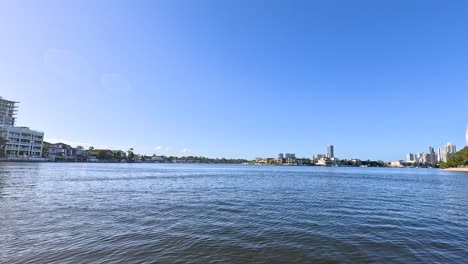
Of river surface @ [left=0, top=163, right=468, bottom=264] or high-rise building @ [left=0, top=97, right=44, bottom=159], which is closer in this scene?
river surface @ [left=0, top=163, right=468, bottom=264]

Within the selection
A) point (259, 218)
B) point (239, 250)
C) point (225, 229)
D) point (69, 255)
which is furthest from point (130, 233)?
point (259, 218)

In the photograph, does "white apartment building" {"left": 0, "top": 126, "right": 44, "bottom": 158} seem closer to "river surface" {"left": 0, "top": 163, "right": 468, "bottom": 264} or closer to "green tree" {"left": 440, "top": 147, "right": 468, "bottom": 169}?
"river surface" {"left": 0, "top": 163, "right": 468, "bottom": 264}

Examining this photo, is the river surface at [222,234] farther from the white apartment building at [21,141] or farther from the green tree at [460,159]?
the white apartment building at [21,141]

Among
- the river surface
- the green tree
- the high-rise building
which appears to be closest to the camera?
the river surface

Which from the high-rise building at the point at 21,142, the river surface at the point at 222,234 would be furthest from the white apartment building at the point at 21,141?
the river surface at the point at 222,234

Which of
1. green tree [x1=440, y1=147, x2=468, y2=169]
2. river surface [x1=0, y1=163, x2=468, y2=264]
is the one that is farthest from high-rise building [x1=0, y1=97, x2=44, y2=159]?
green tree [x1=440, y1=147, x2=468, y2=169]

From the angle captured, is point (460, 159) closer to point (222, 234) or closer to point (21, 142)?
point (222, 234)

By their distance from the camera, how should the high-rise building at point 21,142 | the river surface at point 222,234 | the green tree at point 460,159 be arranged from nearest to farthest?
the river surface at point 222,234 < the green tree at point 460,159 < the high-rise building at point 21,142

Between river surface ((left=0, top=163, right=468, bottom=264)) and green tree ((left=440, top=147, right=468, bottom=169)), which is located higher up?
green tree ((left=440, top=147, right=468, bottom=169))

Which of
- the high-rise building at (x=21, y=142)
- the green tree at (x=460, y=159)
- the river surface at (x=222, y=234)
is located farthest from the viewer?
the high-rise building at (x=21, y=142)

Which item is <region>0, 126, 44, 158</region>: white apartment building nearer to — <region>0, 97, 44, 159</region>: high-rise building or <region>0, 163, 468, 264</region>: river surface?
<region>0, 97, 44, 159</region>: high-rise building

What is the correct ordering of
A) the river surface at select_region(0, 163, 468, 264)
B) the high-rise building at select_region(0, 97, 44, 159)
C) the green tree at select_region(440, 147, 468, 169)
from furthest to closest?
1. the high-rise building at select_region(0, 97, 44, 159)
2. the green tree at select_region(440, 147, 468, 169)
3. the river surface at select_region(0, 163, 468, 264)

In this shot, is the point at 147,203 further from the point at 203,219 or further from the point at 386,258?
the point at 386,258

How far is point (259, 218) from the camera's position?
21828 mm
